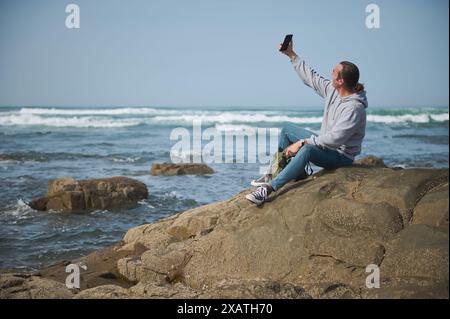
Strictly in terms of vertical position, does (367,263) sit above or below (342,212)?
below

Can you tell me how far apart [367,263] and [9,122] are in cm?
3429

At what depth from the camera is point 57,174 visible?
14.3 meters

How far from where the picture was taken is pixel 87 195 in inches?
394

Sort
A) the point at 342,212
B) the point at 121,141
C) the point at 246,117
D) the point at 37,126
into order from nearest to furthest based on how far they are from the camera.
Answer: the point at 342,212, the point at 121,141, the point at 37,126, the point at 246,117

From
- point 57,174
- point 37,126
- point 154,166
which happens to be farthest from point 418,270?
point 37,126

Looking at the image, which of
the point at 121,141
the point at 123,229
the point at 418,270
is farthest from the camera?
the point at 121,141

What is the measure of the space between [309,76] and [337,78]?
57 cm

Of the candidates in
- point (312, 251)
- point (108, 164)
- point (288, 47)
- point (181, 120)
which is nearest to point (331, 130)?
point (288, 47)

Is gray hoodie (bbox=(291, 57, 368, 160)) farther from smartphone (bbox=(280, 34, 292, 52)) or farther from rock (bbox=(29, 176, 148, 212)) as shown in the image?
rock (bbox=(29, 176, 148, 212))

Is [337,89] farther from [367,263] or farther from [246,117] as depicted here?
[246,117]

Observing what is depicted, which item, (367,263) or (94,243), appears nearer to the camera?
(367,263)

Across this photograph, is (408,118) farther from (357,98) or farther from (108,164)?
(357,98)

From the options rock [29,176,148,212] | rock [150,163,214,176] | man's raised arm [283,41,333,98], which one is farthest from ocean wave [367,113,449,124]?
man's raised arm [283,41,333,98]

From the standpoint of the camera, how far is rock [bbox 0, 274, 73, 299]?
4.37m
